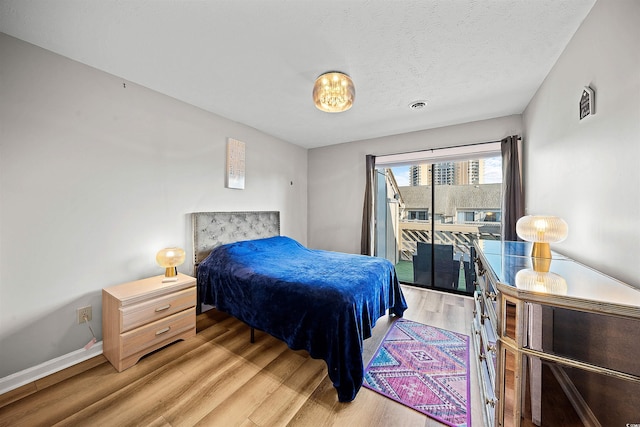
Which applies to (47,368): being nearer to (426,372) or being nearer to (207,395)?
(207,395)

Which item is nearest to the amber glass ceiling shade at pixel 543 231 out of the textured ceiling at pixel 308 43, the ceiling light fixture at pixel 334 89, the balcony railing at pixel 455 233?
the textured ceiling at pixel 308 43

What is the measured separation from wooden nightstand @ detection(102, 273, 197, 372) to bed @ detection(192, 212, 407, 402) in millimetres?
370

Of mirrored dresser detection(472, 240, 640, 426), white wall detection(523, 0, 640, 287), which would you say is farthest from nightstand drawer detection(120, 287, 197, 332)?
white wall detection(523, 0, 640, 287)

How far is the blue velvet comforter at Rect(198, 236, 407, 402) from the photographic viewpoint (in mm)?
1618

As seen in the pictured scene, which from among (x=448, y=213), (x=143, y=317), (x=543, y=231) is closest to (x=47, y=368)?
(x=143, y=317)

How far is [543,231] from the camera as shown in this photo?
136 cm

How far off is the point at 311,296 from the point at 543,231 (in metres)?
1.54

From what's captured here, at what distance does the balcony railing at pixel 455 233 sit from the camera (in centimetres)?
346

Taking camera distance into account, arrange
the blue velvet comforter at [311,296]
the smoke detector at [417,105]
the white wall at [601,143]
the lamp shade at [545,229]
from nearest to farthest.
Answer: the white wall at [601,143] < the lamp shade at [545,229] < the blue velvet comforter at [311,296] < the smoke detector at [417,105]

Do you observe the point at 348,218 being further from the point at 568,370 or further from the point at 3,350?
the point at 3,350

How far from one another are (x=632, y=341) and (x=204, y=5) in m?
2.56

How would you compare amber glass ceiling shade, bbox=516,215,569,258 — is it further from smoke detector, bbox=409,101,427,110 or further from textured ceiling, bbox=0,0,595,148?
smoke detector, bbox=409,101,427,110

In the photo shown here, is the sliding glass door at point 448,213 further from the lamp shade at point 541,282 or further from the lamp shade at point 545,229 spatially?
the lamp shade at point 541,282

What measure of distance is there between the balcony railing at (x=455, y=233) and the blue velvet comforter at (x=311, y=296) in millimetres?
1471
